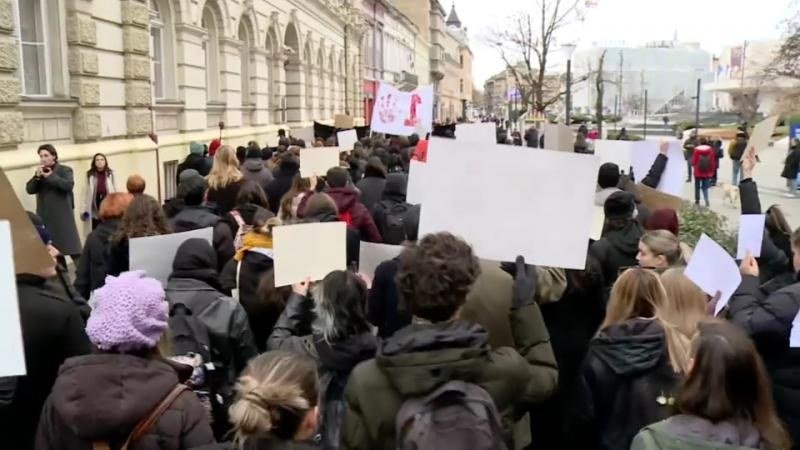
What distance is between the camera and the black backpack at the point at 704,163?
18.9m

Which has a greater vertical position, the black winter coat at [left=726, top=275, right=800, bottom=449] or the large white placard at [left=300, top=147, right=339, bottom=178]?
the large white placard at [left=300, top=147, right=339, bottom=178]

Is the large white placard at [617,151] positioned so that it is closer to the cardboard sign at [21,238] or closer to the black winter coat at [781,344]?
the black winter coat at [781,344]

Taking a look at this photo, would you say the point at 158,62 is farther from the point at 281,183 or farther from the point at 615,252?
the point at 615,252

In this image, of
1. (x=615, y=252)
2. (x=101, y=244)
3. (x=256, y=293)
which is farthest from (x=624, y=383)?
(x=101, y=244)

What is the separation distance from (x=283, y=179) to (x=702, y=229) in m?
4.41

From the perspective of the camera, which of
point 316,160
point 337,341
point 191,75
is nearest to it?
point 337,341

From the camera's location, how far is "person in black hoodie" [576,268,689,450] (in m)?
3.21

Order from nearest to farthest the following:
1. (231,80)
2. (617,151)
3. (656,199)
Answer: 1. (656,199)
2. (617,151)
3. (231,80)

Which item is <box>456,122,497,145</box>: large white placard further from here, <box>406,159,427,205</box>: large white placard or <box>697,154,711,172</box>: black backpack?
<box>697,154,711,172</box>: black backpack

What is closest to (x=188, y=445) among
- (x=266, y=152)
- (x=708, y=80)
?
(x=266, y=152)

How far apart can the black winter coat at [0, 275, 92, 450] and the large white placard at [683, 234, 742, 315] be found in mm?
2729

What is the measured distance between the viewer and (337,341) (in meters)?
3.32

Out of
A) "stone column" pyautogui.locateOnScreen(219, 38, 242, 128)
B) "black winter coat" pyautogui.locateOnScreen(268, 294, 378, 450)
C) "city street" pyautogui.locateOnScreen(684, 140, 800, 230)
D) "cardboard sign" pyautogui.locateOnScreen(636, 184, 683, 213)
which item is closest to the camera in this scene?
"black winter coat" pyautogui.locateOnScreen(268, 294, 378, 450)

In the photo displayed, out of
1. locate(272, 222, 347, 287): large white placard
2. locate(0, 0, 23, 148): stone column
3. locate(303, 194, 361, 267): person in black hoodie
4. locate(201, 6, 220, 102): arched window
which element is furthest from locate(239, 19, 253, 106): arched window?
locate(272, 222, 347, 287): large white placard
